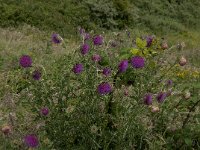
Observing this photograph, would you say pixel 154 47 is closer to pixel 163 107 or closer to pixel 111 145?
pixel 163 107

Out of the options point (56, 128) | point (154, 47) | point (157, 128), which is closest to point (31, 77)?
point (56, 128)

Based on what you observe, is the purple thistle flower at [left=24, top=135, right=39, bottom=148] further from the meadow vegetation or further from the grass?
the grass

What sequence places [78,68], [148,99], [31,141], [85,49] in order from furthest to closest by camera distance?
1. [85,49]
2. [78,68]
3. [148,99]
4. [31,141]

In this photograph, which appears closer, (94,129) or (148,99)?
(148,99)

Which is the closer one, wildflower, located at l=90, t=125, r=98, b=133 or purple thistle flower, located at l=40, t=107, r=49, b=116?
purple thistle flower, located at l=40, t=107, r=49, b=116

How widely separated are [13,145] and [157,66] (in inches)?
60.3

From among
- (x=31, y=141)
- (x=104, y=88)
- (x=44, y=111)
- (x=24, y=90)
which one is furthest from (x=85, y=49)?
(x=31, y=141)

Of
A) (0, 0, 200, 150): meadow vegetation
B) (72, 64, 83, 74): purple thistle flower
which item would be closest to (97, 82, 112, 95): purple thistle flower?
(0, 0, 200, 150): meadow vegetation

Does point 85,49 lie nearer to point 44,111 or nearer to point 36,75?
point 36,75

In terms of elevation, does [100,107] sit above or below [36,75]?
below

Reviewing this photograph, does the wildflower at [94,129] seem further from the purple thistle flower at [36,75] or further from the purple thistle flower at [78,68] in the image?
the purple thistle flower at [36,75]

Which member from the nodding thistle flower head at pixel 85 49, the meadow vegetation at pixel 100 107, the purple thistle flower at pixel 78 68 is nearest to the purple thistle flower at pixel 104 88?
the meadow vegetation at pixel 100 107

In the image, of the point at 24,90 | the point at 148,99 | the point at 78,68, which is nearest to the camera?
the point at 148,99

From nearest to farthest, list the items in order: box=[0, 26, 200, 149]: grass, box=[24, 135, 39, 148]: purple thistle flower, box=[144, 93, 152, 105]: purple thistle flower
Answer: box=[24, 135, 39, 148]: purple thistle flower
box=[144, 93, 152, 105]: purple thistle flower
box=[0, 26, 200, 149]: grass
